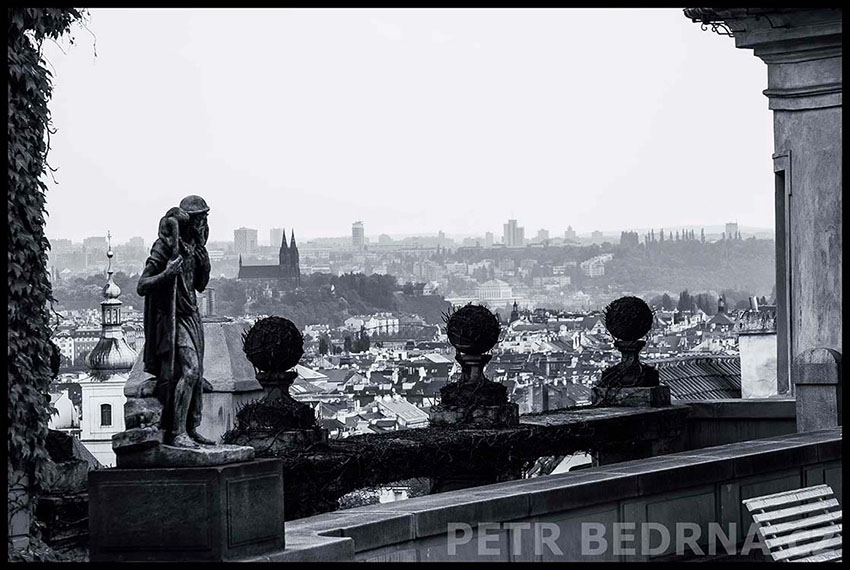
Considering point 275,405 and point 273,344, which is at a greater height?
point 273,344

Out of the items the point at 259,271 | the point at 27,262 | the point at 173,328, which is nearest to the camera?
the point at 173,328

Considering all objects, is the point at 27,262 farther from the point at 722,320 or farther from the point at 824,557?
the point at 722,320

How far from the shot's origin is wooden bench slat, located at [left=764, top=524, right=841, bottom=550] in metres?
8.77

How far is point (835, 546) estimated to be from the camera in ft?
30.0

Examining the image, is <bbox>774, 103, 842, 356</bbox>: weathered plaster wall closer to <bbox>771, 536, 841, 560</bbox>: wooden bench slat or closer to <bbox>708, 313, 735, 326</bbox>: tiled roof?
<bbox>771, 536, 841, 560</bbox>: wooden bench slat

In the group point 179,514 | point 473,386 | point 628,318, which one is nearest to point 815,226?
point 628,318

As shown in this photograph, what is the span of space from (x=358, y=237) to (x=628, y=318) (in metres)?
34.1

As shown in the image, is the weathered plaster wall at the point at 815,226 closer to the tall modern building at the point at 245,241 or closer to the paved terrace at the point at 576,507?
the paved terrace at the point at 576,507

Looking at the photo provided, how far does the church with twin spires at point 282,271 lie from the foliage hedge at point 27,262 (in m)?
19.8

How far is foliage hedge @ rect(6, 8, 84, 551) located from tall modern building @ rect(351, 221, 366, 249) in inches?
1388

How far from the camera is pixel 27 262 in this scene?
11.2m

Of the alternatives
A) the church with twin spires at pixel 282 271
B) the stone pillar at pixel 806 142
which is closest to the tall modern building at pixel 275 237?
the church with twin spires at pixel 282 271

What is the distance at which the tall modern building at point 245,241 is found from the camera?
100ft
